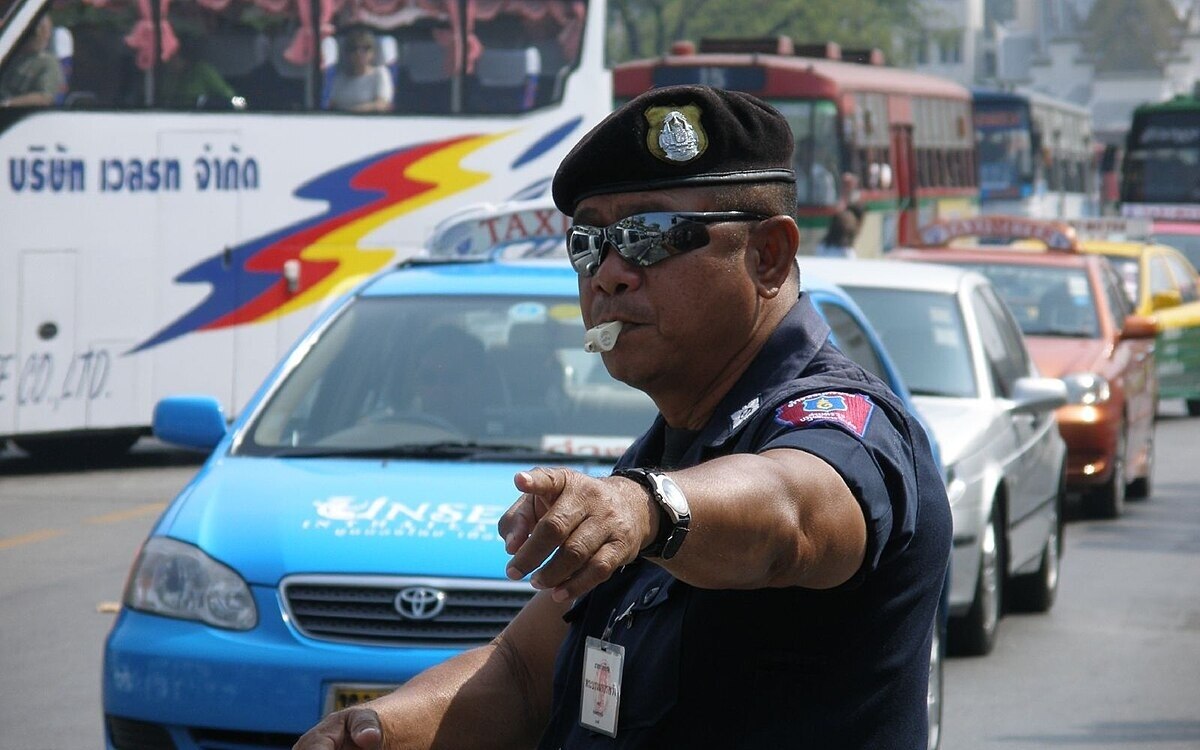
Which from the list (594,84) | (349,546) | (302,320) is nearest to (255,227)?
(302,320)

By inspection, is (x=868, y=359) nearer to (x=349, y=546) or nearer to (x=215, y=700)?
(x=349, y=546)

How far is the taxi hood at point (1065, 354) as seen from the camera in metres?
12.4

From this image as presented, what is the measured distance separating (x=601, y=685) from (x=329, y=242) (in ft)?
44.6

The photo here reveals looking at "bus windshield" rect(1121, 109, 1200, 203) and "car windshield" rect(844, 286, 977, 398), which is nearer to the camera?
"car windshield" rect(844, 286, 977, 398)

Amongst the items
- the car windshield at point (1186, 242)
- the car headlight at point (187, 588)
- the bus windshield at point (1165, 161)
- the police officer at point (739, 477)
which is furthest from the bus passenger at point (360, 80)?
the bus windshield at point (1165, 161)

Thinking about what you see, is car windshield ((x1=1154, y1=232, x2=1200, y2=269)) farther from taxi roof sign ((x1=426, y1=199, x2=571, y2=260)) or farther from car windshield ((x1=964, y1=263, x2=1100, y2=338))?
taxi roof sign ((x1=426, y1=199, x2=571, y2=260))

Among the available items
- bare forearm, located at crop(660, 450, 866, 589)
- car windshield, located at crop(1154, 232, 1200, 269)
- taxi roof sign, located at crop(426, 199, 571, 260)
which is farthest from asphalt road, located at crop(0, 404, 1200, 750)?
car windshield, located at crop(1154, 232, 1200, 269)

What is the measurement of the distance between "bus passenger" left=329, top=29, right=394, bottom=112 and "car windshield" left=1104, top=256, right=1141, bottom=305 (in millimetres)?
6200

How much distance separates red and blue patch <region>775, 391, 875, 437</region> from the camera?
6.88 feet

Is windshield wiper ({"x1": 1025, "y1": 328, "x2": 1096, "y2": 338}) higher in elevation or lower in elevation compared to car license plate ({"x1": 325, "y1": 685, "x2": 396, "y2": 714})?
lower

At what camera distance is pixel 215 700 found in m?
5.06

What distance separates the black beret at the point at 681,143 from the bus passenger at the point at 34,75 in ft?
41.5

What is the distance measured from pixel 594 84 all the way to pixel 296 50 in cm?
256

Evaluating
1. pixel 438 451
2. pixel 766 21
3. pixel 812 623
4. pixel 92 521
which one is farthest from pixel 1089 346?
pixel 766 21
